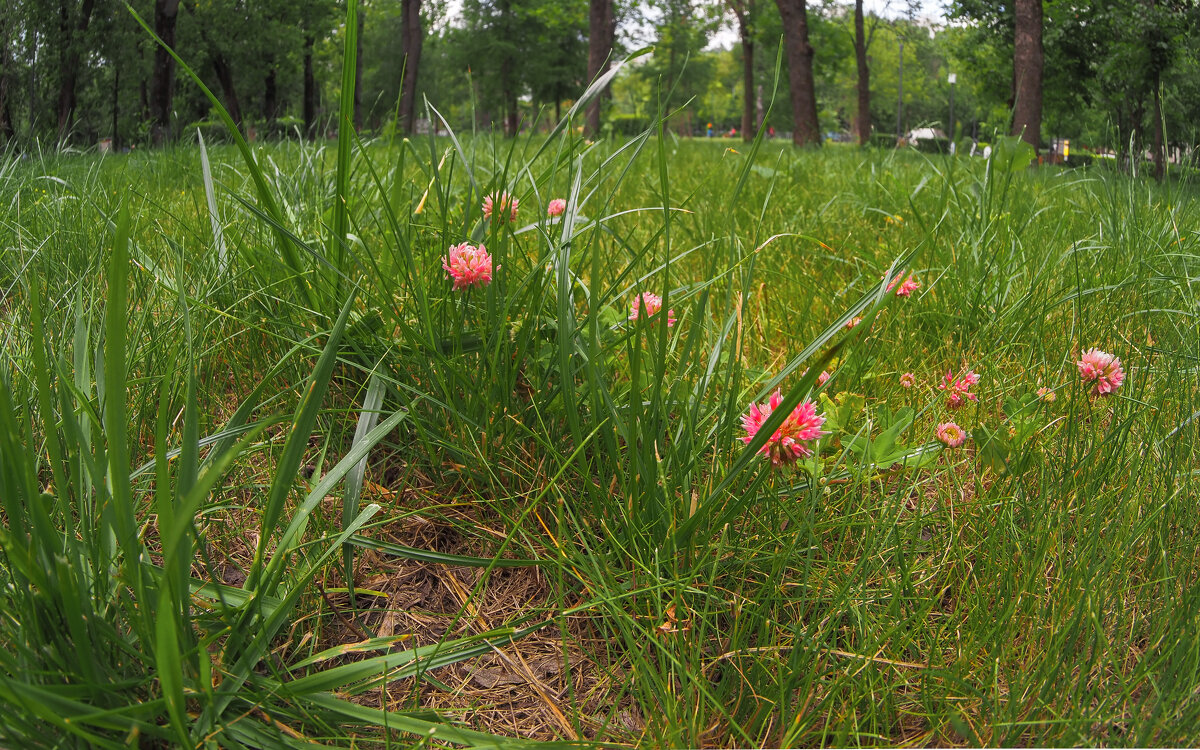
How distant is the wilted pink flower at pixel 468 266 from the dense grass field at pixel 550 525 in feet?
0.10

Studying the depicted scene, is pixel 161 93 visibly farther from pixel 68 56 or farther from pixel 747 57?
pixel 747 57

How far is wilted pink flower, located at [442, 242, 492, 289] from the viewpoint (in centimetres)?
123

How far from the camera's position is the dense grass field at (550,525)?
0.75m

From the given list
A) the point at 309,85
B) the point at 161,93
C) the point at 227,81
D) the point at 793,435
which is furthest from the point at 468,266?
the point at 309,85

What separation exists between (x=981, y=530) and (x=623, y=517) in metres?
0.56

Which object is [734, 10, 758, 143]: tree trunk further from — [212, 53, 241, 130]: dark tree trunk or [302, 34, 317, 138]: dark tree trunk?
[212, 53, 241, 130]: dark tree trunk

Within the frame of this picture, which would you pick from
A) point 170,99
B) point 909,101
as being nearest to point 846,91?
point 909,101

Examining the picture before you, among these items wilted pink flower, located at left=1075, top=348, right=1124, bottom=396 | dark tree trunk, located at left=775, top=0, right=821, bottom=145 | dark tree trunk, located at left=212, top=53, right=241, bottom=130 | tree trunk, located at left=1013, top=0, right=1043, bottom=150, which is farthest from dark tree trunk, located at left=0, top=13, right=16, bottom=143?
dark tree trunk, located at left=775, top=0, right=821, bottom=145

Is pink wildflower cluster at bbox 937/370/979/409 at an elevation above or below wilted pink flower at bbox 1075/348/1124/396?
below

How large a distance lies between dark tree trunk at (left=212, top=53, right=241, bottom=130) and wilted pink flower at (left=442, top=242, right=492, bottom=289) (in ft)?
10.2

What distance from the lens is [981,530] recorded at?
114cm

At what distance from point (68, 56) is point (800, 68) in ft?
31.6

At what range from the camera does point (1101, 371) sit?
1315mm

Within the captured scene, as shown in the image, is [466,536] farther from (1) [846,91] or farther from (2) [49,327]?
(1) [846,91]
